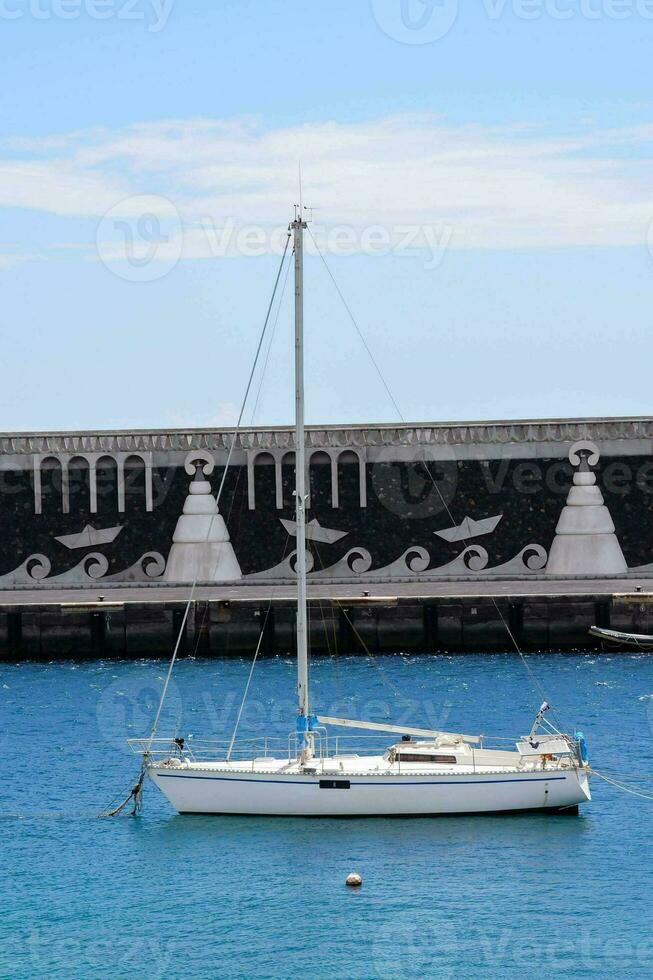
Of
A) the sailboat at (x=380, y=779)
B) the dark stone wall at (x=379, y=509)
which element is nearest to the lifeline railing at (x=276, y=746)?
the sailboat at (x=380, y=779)

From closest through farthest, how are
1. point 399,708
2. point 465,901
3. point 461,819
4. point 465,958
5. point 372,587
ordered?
point 465,958 < point 465,901 < point 461,819 < point 399,708 < point 372,587

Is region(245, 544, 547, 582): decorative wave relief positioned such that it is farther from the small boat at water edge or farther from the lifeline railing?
the lifeline railing

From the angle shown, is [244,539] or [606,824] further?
[244,539]

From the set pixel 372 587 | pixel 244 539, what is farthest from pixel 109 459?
pixel 372 587

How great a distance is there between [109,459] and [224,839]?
4080cm

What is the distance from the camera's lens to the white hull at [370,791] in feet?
143

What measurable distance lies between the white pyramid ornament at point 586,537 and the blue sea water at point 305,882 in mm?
24157

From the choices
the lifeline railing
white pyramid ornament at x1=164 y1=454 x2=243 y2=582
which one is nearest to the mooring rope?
the lifeline railing

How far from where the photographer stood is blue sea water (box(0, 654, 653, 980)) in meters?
35.4

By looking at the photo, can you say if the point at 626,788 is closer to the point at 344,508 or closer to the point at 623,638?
the point at 623,638

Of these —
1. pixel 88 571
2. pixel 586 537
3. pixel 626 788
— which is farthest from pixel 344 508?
pixel 626 788

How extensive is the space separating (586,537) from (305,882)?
43698 millimetres

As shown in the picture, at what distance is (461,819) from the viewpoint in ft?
145

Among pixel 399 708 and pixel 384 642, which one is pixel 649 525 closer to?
pixel 384 642
